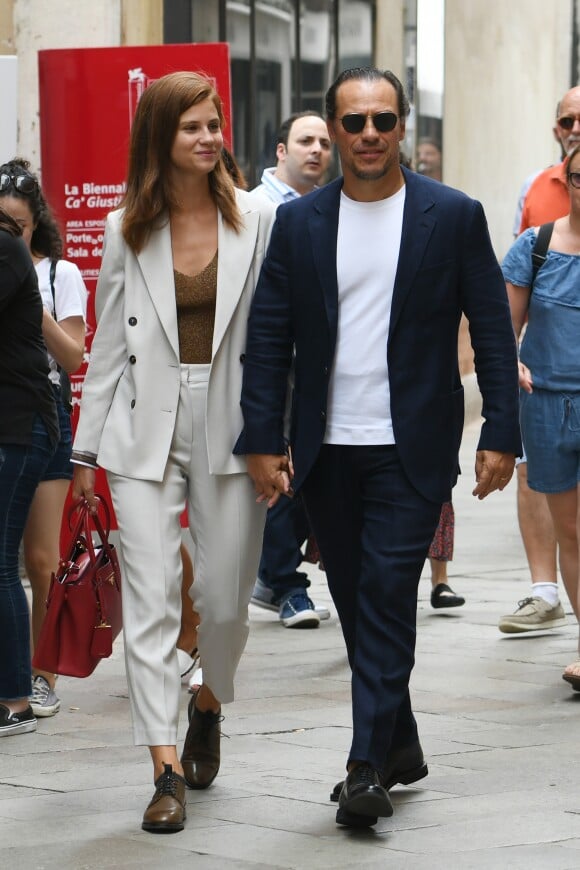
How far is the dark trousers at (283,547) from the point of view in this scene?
8.56 m

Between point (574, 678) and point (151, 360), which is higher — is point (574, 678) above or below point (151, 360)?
below

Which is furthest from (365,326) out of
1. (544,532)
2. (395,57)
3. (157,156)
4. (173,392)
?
(395,57)

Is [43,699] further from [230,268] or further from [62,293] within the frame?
[230,268]

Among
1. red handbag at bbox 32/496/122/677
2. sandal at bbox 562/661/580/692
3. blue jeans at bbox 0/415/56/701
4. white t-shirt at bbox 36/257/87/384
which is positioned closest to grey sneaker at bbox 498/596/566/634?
sandal at bbox 562/661/580/692

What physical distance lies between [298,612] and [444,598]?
0.77 m

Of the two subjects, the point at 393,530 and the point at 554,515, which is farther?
the point at 554,515

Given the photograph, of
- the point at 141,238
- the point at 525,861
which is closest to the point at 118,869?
the point at 525,861

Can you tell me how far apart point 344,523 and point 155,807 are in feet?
2.97

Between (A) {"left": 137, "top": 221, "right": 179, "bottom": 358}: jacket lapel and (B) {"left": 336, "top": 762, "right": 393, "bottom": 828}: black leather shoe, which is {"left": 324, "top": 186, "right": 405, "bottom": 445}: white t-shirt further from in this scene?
(B) {"left": 336, "top": 762, "right": 393, "bottom": 828}: black leather shoe

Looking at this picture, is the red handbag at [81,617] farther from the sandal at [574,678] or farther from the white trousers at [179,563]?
the sandal at [574,678]

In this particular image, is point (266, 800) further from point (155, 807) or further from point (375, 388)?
point (375, 388)

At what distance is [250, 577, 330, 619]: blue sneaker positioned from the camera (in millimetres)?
8703

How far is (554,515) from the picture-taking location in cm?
A: 714

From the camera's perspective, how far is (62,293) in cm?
695
